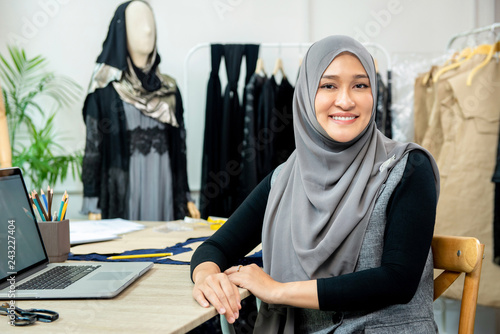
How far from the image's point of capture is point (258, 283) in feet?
3.30

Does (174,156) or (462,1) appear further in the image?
(462,1)

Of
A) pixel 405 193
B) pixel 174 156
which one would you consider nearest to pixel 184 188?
pixel 174 156

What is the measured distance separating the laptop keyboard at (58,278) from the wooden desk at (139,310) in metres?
0.06

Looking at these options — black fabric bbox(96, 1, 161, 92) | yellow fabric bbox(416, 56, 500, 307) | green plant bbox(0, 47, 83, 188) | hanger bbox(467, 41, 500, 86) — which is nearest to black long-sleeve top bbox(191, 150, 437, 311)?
yellow fabric bbox(416, 56, 500, 307)

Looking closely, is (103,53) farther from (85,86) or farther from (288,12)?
(288,12)

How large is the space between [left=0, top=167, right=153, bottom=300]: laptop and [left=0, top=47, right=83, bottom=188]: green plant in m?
1.86

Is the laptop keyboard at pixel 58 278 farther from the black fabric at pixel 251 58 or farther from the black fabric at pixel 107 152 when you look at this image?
the black fabric at pixel 251 58

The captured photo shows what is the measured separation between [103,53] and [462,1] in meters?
2.40

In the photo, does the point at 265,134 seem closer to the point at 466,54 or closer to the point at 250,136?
the point at 250,136

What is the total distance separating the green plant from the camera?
2.87 m

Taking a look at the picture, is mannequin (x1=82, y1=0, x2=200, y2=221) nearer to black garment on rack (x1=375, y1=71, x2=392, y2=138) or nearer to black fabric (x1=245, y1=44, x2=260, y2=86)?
black fabric (x1=245, y1=44, x2=260, y2=86)

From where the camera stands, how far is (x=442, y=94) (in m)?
2.44

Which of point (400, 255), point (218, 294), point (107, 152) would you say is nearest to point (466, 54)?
point (400, 255)

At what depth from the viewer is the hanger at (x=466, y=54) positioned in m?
2.29
